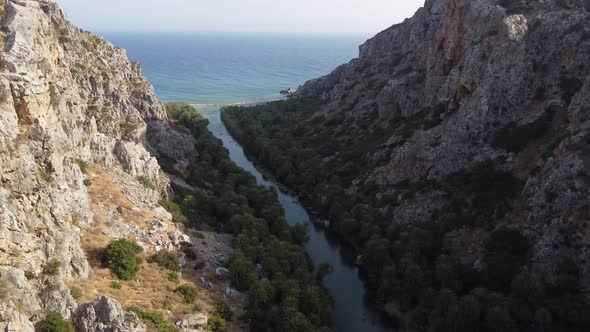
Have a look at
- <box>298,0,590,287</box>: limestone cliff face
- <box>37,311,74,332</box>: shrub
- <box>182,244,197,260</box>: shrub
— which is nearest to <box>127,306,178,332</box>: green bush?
<box>37,311,74,332</box>: shrub

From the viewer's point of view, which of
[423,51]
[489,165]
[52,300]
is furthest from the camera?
[423,51]

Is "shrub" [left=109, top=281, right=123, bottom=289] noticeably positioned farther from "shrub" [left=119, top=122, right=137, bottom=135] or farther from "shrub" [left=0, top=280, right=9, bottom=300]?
"shrub" [left=119, top=122, right=137, bottom=135]

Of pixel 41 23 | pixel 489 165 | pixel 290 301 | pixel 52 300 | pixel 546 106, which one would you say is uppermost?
pixel 41 23

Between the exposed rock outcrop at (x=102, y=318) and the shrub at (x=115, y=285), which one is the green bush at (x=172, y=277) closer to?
the shrub at (x=115, y=285)

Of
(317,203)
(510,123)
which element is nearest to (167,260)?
(317,203)

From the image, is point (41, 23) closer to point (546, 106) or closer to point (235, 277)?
point (235, 277)

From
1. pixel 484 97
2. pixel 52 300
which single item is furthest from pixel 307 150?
pixel 52 300
